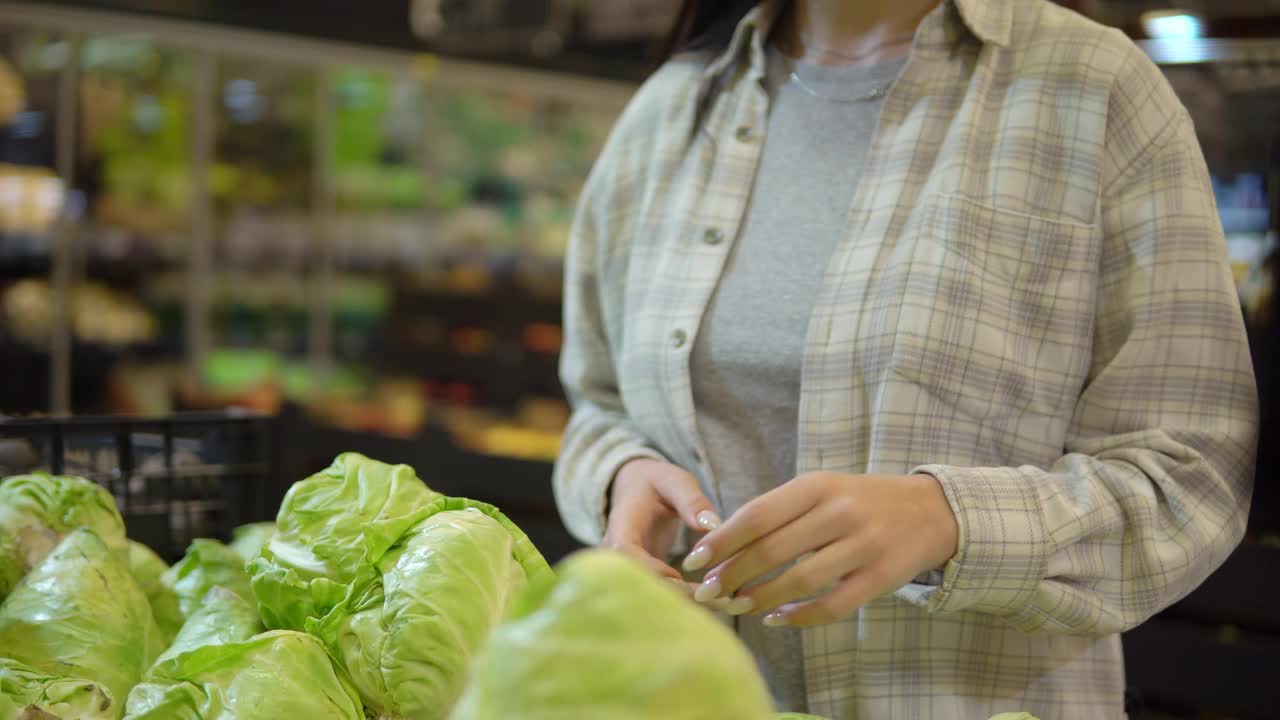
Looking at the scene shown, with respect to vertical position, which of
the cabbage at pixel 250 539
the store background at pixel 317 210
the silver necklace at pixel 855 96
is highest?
the silver necklace at pixel 855 96

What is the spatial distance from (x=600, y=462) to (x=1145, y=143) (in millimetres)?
746

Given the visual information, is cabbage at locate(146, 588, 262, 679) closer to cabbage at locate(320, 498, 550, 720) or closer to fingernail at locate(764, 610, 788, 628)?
cabbage at locate(320, 498, 550, 720)

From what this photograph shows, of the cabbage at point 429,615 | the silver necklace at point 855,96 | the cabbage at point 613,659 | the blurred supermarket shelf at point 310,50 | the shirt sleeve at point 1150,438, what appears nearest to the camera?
the cabbage at point 613,659

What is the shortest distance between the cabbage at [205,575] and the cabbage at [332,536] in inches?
7.6

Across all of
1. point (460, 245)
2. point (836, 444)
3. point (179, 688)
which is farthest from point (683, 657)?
point (460, 245)

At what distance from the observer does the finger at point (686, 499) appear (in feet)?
4.00

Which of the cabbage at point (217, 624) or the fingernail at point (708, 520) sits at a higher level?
the fingernail at point (708, 520)

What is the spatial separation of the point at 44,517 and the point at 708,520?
705mm

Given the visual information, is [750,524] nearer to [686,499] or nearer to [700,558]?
[700,558]

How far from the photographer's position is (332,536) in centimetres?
107

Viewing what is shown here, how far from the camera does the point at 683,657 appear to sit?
0.60 meters

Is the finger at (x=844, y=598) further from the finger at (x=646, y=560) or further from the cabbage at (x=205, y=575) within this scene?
the cabbage at (x=205, y=575)

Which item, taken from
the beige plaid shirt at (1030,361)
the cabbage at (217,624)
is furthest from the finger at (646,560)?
the cabbage at (217,624)

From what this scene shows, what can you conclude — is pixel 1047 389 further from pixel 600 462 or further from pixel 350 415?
pixel 350 415
